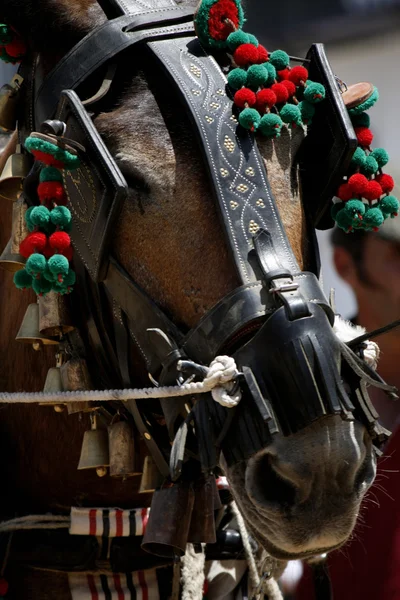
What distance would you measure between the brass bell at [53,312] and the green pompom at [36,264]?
0.61 feet

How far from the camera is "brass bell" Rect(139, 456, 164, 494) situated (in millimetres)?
2760

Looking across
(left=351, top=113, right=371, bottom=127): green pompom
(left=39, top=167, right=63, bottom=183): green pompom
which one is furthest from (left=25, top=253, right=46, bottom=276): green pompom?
(left=351, top=113, right=371, bottom=127): green pompom

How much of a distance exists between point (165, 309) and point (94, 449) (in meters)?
0.63

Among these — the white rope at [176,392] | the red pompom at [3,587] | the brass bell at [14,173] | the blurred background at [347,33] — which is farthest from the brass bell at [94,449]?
the blurred background at [347,33]

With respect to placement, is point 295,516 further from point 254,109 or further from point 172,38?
point 172,38

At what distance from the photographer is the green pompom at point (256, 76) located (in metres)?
2.48

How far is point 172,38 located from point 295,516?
1351 millimetres

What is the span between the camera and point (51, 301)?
105 inches

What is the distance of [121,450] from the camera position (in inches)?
108

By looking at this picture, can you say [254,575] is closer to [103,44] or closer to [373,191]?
[373,191]

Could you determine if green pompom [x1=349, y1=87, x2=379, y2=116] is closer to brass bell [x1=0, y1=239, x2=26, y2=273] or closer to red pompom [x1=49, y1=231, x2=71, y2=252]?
red pompom [x1=49, y1=231, x2=71, y2=252]

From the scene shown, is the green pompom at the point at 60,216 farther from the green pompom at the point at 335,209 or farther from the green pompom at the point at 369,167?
the green pompom at the point at 369,167

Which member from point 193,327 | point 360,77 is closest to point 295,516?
point 193,327

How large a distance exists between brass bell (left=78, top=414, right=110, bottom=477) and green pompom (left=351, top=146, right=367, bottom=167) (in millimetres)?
1080
